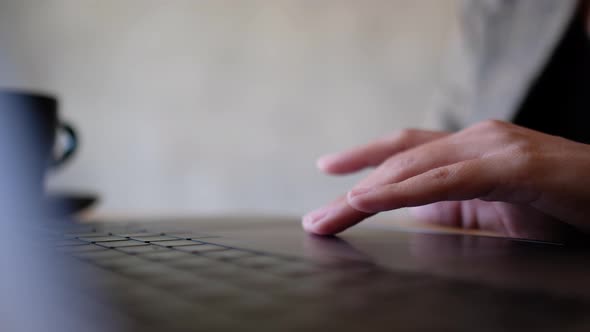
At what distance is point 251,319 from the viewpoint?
0.14 meters

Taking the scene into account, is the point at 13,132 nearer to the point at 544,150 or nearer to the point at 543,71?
the point at 544,150

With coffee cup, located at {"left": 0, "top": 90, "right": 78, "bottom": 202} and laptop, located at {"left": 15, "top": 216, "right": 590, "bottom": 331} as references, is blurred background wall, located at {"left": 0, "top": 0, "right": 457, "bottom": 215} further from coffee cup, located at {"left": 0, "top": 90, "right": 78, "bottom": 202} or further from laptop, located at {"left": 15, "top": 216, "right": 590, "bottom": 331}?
laptop, located at {"left": 15, "top": 216, "right": 590, "bottom": 331}

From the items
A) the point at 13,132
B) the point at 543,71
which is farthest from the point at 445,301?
the point at 543,71

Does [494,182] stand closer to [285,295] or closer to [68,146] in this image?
[285,295]

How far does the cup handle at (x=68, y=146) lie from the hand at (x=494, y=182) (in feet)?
1.38

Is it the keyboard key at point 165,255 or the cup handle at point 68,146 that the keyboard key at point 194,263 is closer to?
the keyboard key at point 165,255

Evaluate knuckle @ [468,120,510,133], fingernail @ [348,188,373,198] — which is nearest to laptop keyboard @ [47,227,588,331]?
fingernail @ [348,188,373,198]

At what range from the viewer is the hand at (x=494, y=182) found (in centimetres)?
39

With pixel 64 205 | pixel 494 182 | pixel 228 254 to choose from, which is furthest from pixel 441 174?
pixel 64 205

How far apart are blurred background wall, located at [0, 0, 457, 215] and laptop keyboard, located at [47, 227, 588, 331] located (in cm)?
131

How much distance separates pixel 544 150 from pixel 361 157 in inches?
8.7

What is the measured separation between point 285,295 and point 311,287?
2 centimetres

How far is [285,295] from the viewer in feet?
0.55

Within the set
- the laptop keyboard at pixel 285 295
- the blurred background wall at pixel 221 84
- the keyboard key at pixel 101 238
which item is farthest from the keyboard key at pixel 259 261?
the blurred background wall at pixel 221 84
